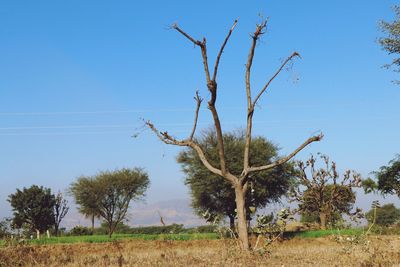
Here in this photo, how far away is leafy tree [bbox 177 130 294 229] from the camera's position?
42.6 m

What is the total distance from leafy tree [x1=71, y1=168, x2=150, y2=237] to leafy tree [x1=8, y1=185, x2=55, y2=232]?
6.04 metres

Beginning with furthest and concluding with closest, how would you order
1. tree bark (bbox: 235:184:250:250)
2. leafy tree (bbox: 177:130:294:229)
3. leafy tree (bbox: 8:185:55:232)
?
leafy tree (bbox: 8:185:55:232) < leafy tree (bbox: 177:130:294:229) < tree bark (bbox: 235:184:250:250)

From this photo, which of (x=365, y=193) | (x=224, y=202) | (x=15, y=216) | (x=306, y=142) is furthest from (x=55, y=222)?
(x=306, y=142)

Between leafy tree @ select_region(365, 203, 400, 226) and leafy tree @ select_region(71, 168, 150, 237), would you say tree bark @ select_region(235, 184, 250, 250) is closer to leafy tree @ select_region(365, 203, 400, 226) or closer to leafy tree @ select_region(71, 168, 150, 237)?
leafy tree @ select_region(71, 168, 150, 237)

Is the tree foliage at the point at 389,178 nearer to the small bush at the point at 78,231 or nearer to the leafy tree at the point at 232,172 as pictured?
the leafy tree at the point at 232,172

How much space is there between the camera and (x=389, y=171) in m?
51.2

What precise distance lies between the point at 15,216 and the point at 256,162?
34967 mm

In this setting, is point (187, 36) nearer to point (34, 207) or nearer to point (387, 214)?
point (34, 207)

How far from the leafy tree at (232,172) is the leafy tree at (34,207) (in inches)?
967

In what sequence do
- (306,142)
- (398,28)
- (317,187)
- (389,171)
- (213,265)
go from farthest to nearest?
(389,171), (317,187), (398,28), (306,142), (213,265)

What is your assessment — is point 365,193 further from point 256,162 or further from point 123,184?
point 123,184

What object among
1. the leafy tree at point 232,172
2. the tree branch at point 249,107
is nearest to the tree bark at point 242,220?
the tree branch at point 249,107

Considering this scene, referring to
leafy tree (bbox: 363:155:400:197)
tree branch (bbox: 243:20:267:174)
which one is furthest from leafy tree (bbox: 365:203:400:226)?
tree branch (bbox: 243:20:267:174)

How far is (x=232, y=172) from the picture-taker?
4312 centimetres
